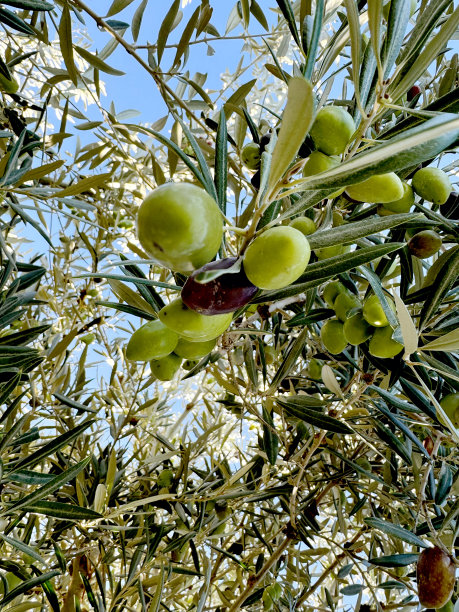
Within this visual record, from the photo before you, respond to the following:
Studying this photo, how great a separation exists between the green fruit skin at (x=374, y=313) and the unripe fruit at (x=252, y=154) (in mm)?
681

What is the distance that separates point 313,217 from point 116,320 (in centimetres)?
224

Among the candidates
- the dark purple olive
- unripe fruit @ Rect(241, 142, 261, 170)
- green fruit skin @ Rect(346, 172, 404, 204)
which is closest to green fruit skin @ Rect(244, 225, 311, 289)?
the dark purple olive

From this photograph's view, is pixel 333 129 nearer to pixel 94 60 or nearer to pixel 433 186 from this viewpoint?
pixel 433 186

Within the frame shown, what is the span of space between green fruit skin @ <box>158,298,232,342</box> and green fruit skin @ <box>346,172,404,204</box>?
1.08 ft

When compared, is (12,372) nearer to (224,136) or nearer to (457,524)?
(224,136)

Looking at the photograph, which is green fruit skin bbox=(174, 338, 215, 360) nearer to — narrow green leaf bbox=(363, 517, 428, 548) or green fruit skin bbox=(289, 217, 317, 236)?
green fruit skin bbox=(289, 217, 317, 236)

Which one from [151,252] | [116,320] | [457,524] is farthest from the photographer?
[116,320]

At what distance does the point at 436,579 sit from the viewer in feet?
3.95

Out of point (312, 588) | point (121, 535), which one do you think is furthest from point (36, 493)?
point (312, 588)

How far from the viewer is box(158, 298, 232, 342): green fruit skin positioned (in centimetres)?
69

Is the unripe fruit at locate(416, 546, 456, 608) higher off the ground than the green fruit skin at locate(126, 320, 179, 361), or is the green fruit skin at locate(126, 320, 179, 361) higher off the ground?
the green fruit skin at locate(126, 320, 179, 361)

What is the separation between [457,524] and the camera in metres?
1.32

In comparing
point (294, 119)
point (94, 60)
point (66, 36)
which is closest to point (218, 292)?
point (294, 119)

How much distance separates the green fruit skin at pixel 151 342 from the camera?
84 centimetres
